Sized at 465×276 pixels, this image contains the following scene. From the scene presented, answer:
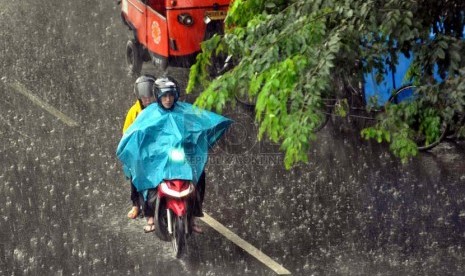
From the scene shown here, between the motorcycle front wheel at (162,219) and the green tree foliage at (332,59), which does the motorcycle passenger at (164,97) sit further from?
the green tree foliage at (332,59)

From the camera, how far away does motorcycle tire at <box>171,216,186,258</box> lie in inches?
432

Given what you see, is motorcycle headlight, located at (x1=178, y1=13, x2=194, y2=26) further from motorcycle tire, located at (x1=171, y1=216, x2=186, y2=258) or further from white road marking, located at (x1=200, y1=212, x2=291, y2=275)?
motorcycle tire, located at (x1=171, y1=216, x2=186, y2=258)

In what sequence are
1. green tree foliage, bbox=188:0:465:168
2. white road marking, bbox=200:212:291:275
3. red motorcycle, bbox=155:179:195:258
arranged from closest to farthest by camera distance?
green tree foliage, bbox=188:0:465:168, red motorcycle, bbox=155:179:195:258, white road marking, bbox=200:212:291:275

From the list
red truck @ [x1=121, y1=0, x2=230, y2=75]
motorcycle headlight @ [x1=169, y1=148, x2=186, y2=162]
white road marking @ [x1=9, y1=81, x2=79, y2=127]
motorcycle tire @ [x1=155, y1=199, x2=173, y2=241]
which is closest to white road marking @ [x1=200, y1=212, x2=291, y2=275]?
motorcycle tire @ [x1=155, y1=199, x2=173, y2=241]

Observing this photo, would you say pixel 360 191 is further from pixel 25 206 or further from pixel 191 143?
pixel 25 206

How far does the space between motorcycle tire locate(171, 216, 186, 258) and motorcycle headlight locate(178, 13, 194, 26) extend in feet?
16.4

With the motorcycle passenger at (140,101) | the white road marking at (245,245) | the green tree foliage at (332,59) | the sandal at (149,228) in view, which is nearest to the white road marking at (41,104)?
the white road marking at (245,245)

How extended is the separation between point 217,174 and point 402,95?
8.97ft

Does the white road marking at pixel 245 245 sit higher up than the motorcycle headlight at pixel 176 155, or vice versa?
the motorcycle headlight at pixel 176 155

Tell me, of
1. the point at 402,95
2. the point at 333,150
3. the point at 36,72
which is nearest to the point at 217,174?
the point at 333,150

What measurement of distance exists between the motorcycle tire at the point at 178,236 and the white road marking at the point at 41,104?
197 inches

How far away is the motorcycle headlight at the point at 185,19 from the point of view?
15.5 meters

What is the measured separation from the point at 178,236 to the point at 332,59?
3659 millimetres

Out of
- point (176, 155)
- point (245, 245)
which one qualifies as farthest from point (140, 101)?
point (245, 245)
